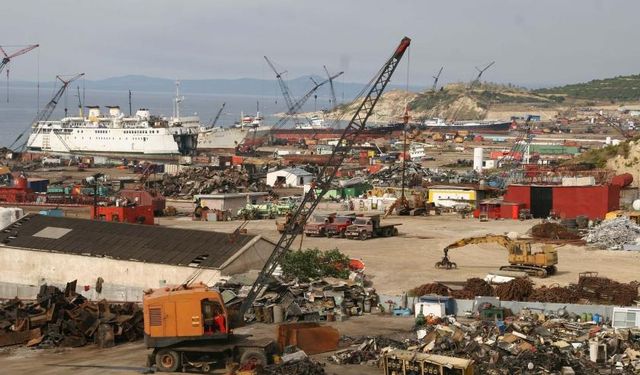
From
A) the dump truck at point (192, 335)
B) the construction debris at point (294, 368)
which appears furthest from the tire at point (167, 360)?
the construction debris at point (294, 368)

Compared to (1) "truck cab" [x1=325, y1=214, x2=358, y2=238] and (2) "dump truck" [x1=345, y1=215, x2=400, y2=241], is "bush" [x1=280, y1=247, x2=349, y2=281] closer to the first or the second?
(2) "dump truck" [x1=345, y1=215, x2=400, y2=241]

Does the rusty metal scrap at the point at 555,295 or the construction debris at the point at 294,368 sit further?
the rusty metal scrap at the point at 555,295

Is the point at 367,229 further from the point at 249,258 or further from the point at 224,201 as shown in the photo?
the point at 249,258

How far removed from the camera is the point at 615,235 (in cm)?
4169

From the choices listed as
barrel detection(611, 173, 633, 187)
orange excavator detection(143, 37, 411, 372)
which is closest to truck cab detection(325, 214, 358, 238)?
barrel detection(611, 173, 633, 187)

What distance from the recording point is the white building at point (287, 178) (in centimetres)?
7425

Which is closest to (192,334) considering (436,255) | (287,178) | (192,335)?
(192,335)

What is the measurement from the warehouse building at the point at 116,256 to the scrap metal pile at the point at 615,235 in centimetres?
1573

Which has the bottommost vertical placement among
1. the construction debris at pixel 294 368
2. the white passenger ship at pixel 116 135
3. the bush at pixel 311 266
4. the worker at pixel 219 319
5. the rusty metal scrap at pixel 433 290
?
the rusty metal scrap at pixel 433 290

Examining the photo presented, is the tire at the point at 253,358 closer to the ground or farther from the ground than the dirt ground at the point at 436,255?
farther from the ground

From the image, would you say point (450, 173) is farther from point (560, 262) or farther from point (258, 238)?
point (258, 238)

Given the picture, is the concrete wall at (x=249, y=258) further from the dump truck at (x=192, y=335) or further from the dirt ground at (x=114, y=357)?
the dump truck at (x=192, y=335)

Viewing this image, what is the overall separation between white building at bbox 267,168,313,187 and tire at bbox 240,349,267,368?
2105 inches

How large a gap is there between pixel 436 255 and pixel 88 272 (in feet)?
46.2
